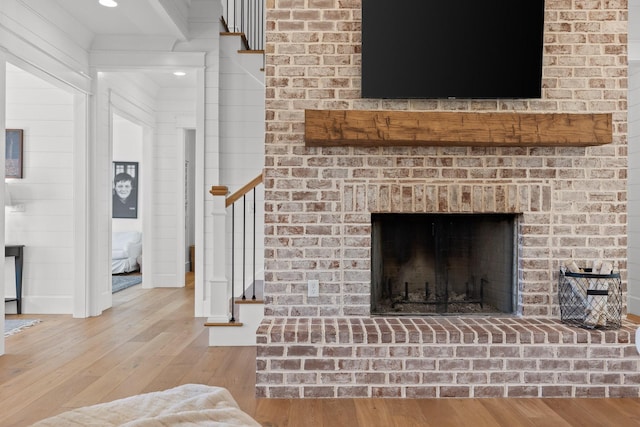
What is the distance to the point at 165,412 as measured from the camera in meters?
1.14

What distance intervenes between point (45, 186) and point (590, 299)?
4713 mm

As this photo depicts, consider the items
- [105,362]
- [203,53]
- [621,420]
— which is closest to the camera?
[621,420]

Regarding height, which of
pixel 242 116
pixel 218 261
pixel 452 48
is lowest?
pixel 218 261

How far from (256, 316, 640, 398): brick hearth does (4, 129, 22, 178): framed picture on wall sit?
3545mm

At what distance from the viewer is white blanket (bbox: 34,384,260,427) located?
107cm

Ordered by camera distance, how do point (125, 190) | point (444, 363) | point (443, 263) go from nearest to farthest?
point (444, 363), point (443, 263), point (125, 190)

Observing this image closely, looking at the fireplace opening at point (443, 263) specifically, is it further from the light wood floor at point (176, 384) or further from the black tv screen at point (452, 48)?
the black tv screen at point (452, 48)

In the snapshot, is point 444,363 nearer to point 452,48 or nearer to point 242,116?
point 452,48

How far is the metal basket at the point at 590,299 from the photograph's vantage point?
8.86 ft

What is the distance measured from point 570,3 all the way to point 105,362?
12.0ft

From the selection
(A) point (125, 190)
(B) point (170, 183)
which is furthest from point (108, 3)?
(A) point (125, 190)

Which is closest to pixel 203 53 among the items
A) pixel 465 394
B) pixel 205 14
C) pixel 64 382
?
pixel 205 14

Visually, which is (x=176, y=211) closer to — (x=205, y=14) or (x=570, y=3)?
(x=205, y=14)

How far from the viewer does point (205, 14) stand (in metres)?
4.59
